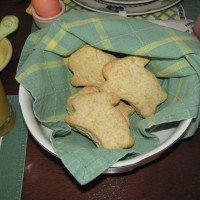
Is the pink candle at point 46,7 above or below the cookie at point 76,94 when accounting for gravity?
above

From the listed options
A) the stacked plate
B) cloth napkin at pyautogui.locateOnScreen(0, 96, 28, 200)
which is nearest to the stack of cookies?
cloth napkin at pyautogui.locateOnScreen(0, 96, 28, 200)

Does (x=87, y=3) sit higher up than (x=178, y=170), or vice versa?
(x=87, y=3)

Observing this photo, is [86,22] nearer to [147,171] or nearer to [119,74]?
[119,74]

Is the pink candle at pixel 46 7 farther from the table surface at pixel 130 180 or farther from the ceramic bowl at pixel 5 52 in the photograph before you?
the table surface at pixel 130 180

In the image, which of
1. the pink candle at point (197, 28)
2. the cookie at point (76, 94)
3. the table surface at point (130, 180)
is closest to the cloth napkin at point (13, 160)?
the table surface at point (130, 180)

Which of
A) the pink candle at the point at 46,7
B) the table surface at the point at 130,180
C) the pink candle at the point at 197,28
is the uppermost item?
the pink candle at the point at 46,7

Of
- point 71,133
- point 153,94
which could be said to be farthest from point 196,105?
point 71,133

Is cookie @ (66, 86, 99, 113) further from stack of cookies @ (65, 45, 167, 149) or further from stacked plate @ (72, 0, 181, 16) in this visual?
stacked plate @ (72, 0, 181, 16)
